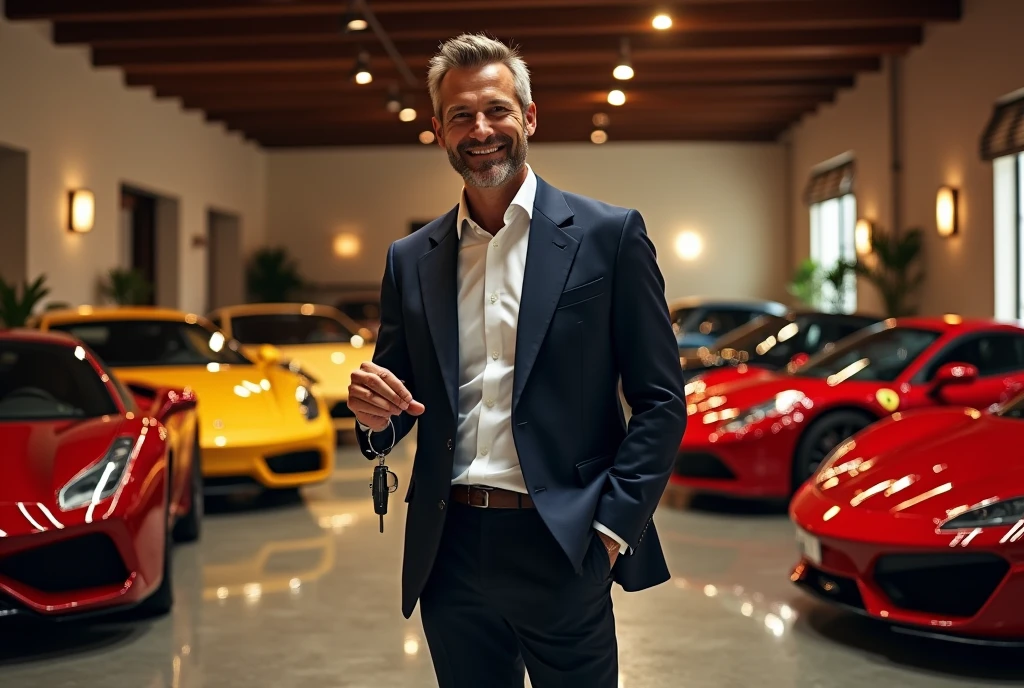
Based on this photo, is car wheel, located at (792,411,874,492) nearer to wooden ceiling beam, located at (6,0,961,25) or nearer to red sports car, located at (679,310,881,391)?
red sports car, located at (679,310,881,391)

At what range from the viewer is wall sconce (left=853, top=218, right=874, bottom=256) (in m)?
14.9

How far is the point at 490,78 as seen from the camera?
207 cm

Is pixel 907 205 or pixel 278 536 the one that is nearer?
pixel 278 536

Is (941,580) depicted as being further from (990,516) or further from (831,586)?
(831,586)

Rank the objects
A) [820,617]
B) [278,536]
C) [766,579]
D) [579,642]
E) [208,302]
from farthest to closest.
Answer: [208,302] → [278,536] → [766,579] → [820,617] → [579,642]

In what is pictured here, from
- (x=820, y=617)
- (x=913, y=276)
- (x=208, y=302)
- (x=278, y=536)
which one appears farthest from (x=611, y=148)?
(x=820, y=617)

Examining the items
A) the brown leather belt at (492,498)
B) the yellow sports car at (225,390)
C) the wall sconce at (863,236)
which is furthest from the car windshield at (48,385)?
the wall sconce at (863,236)

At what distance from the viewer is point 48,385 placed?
4879 mm

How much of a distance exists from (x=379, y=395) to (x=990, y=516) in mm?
2512

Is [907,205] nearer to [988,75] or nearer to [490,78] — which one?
[988,75]

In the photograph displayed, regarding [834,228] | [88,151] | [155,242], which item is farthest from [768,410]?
[834,228]

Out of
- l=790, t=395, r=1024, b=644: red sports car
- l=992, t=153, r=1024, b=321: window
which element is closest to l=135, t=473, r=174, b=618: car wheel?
l=790, t=395, r=1024, b=644: red sports car

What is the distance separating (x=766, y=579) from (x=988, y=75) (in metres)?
7.63

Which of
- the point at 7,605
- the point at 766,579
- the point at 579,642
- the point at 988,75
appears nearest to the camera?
the point at 579,642
